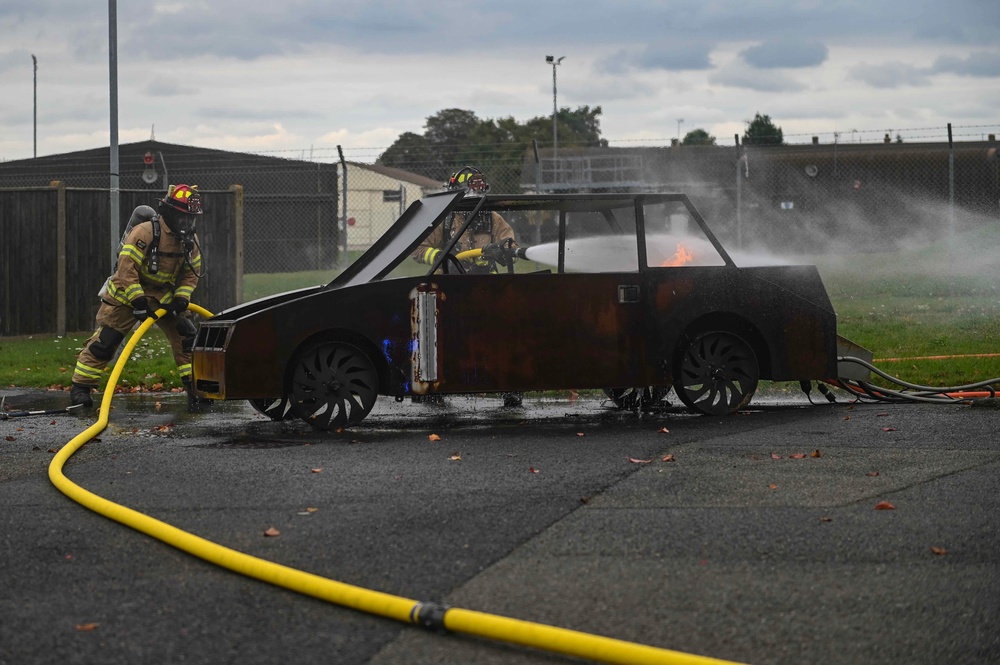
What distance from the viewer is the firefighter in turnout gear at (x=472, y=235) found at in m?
9.45

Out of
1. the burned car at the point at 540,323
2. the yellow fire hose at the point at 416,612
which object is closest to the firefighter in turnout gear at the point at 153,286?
the burned car at the point at 540,323

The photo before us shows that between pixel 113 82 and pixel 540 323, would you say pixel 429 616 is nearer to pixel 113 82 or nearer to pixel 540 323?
pixel 540 323

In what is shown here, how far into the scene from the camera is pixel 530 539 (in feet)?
17.2

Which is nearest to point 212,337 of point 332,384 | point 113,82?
point 332,384

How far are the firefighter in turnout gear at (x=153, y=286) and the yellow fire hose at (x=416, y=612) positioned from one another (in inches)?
215

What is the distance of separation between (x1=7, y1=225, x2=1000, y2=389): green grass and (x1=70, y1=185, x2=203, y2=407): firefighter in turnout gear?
3.95 ft

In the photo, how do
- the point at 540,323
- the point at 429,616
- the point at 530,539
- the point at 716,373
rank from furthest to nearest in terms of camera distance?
the point at 716,373, the point at 540,323, the point at 530,539, the point at 429,616

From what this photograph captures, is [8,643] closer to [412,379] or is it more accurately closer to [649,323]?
[412,379]

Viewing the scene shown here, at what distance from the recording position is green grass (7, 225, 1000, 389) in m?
12.1

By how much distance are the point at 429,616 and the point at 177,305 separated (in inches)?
299

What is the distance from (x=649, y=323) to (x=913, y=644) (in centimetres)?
550

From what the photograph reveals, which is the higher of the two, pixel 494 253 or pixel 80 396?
pixel 494 253

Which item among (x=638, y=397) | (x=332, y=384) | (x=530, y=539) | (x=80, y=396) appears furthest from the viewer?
(x=80, y=396)

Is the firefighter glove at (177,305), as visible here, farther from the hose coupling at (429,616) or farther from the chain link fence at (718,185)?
the chain link fence at (718,185)
